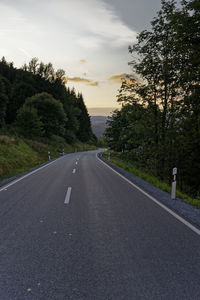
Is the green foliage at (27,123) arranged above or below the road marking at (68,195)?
above

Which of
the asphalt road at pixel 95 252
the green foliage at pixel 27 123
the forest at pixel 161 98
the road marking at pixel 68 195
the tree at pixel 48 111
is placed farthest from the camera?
the tree at pixel 48 111

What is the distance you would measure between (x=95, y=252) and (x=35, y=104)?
46020mm

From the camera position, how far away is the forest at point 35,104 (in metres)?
37.0

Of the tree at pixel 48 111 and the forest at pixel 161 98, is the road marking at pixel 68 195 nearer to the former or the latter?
the forest at pixel 161 98

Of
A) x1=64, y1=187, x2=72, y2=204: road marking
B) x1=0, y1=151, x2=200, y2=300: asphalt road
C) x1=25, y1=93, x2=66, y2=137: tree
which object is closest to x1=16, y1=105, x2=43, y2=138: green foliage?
x1=25, y1=93, x2=66, y2=137: tree

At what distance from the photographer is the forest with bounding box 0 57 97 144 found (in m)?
37.0

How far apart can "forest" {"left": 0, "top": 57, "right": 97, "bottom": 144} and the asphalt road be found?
3032 centimetres

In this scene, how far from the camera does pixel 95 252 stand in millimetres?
3805

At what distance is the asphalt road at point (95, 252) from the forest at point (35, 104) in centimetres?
3032

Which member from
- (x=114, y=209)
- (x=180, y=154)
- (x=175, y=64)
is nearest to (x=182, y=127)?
(x=175, y=64)

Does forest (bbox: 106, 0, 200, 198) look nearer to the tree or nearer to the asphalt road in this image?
the asphalt road

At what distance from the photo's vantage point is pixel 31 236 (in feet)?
14.6

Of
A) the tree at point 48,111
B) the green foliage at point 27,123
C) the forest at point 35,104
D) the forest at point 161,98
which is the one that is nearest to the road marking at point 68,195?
the forest at point 161,98

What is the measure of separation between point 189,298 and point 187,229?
2422 mm
